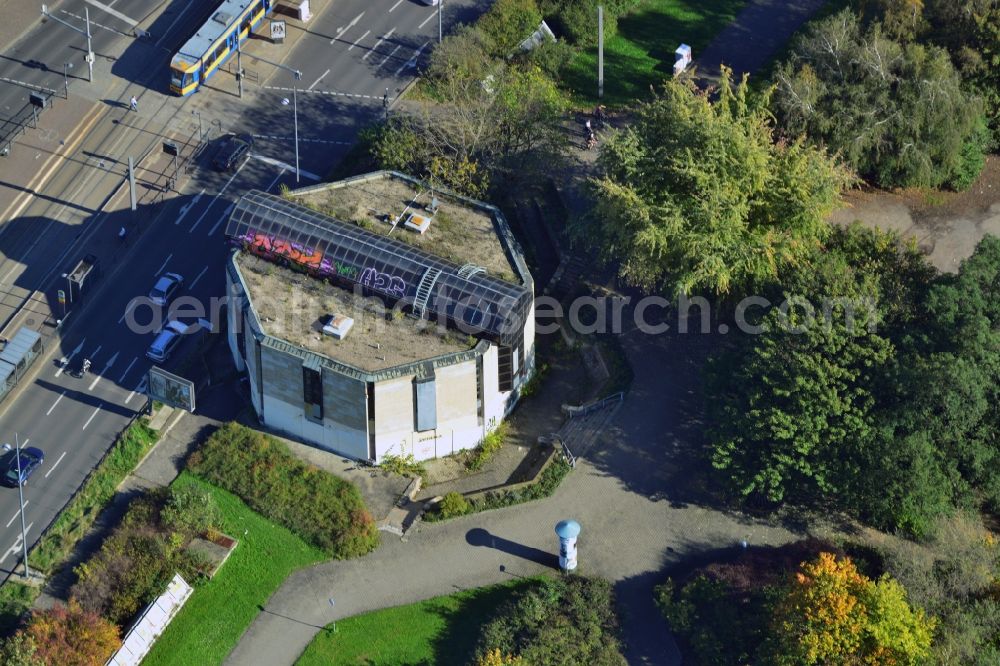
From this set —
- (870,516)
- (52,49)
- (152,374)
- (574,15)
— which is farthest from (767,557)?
(52,49)

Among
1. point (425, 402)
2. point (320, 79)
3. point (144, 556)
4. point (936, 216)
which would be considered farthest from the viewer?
point (320, 79)

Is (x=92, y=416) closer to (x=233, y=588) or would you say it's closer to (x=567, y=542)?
(x=233, y=588)

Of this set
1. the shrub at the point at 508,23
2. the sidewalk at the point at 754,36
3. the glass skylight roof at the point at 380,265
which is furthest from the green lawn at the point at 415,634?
the sidewalk at the point at 754,36

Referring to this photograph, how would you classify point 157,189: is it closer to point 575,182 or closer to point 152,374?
point 152,374

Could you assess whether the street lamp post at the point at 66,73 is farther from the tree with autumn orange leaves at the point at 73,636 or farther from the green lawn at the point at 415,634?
the green lawn at the point at 415,634

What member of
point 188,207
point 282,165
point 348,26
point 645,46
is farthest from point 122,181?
point 645,46
